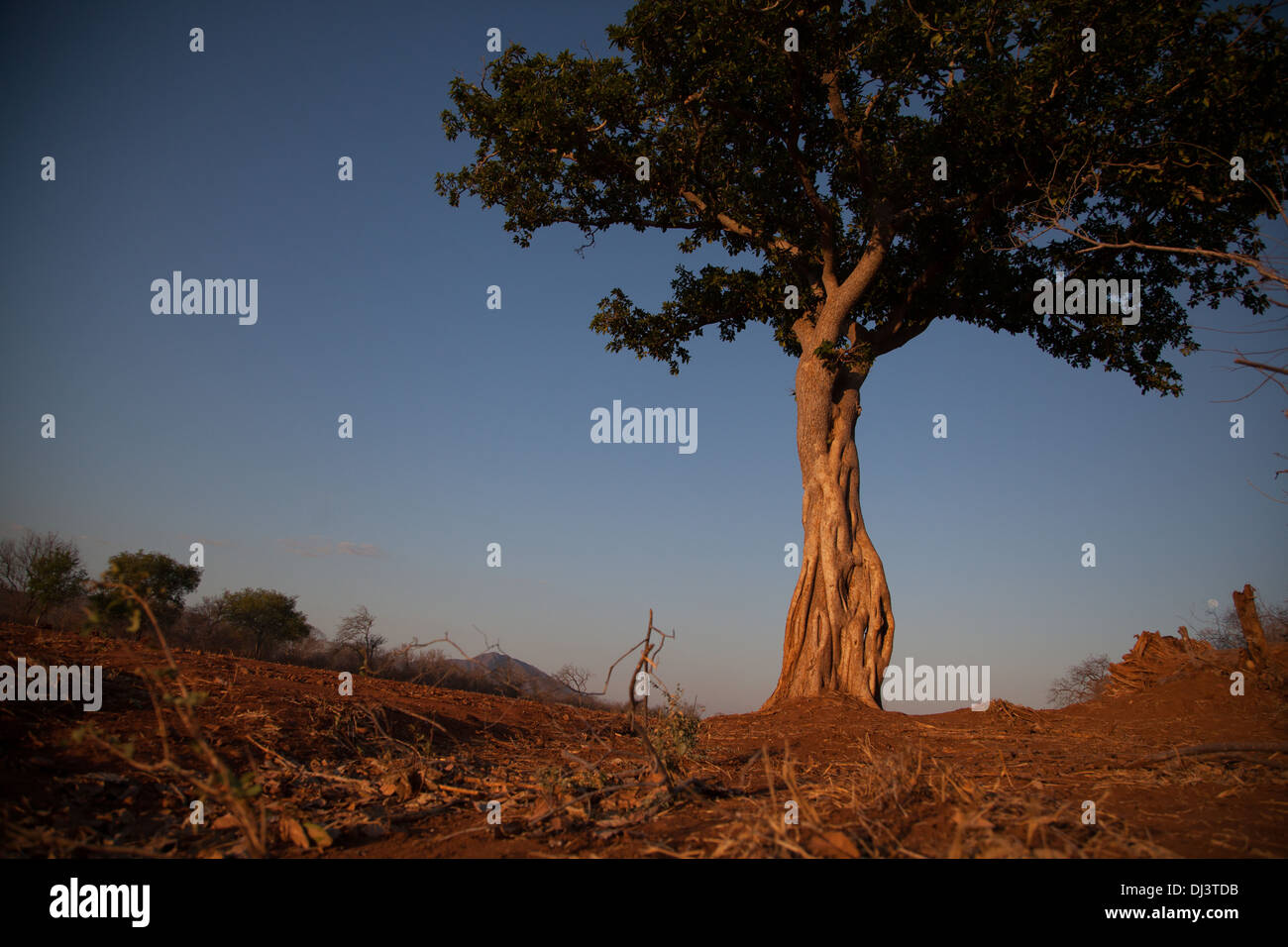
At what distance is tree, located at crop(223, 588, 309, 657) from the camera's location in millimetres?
20688

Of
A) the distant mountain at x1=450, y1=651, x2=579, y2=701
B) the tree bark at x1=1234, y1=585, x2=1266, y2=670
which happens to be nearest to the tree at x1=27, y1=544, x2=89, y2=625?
the distant mountain at x1=450, y1=651, x2=579, y2=701

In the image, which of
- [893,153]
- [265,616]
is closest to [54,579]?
[265,616]

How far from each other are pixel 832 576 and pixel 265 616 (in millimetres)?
17560

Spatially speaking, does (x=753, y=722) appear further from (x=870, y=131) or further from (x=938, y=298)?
(x=870, y=131)

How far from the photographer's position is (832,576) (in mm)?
10711

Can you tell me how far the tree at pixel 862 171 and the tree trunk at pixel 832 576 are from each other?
0.03m

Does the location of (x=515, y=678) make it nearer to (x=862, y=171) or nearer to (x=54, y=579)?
(x=862, y=171)

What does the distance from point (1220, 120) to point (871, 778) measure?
9.61 m

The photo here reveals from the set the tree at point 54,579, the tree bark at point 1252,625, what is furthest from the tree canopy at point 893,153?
the tree at point 54,579

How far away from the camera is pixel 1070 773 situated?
4973mm

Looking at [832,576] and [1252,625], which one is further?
[832,576]

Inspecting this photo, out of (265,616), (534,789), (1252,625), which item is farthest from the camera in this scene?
(265,616)

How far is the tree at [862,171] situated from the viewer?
8.84 m
